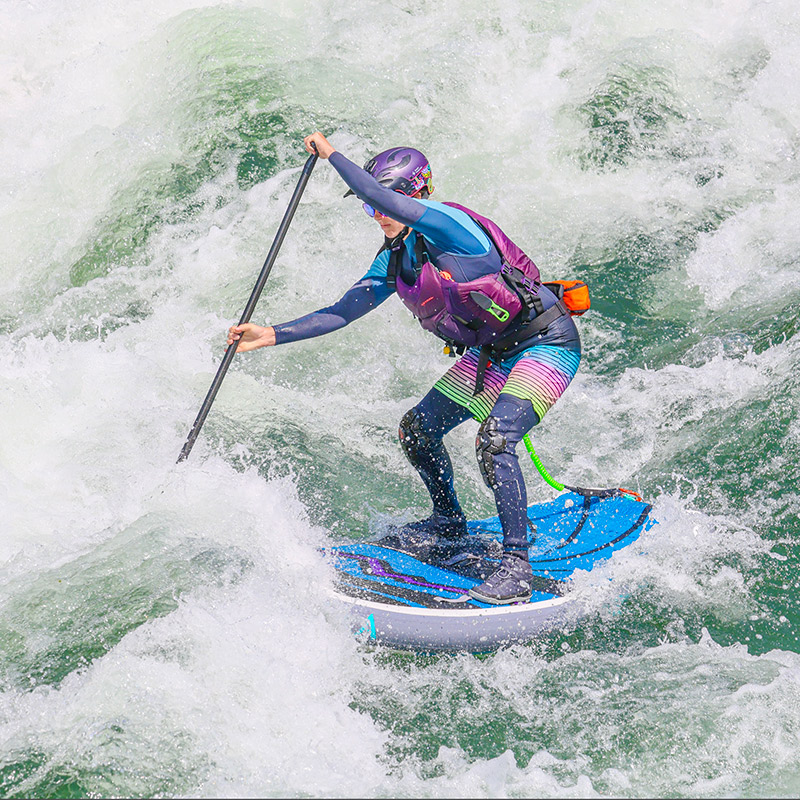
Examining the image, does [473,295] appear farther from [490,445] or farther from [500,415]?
[490,445]

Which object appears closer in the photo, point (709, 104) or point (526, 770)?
point (526, 770)

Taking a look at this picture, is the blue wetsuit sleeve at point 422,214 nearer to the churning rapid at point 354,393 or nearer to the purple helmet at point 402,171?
the purple helmet at point 402,171

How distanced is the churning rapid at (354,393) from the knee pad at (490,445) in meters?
0.68

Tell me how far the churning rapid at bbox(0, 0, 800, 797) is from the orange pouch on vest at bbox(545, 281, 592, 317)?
1.14 m

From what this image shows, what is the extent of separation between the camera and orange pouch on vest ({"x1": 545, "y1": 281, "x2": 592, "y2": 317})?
15.5 ft

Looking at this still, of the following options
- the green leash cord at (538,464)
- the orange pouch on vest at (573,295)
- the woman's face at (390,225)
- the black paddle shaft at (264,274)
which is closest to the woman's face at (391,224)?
the woman's face at (390,225)

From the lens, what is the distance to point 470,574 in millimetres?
4625

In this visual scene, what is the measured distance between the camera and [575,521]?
5.03 meters

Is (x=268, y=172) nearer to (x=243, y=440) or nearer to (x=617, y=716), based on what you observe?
(x=243, y=440)

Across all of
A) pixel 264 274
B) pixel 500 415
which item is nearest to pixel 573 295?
pixel 500 415

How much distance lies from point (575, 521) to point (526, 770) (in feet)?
5.09

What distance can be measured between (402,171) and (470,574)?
1864mm

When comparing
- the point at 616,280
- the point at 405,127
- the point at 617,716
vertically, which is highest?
the point at 405,127

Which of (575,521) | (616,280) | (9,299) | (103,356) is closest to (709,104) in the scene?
(616,280)
